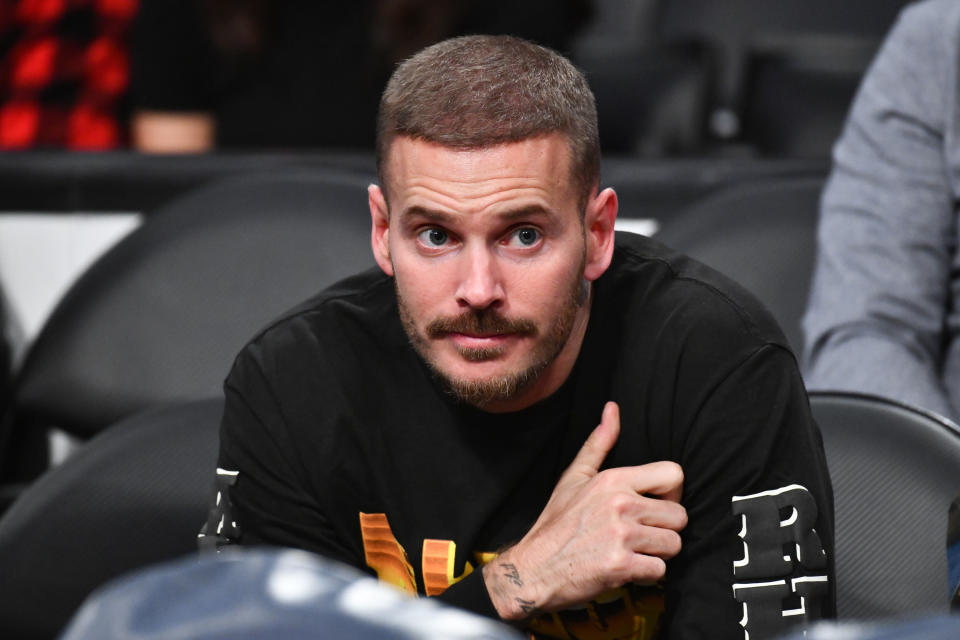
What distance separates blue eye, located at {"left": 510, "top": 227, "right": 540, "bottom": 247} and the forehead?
0.03m

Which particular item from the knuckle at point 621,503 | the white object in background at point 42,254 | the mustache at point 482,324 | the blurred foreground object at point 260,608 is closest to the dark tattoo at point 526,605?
the knuckle at point 621,503

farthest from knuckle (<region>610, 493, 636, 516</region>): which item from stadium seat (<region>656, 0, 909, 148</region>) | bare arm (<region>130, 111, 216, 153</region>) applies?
stadium seat (<region>656, 0, 909, 148</region>)

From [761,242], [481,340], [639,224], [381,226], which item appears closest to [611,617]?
[481,340]

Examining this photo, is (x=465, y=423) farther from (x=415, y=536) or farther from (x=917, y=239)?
(x=917, y=239)

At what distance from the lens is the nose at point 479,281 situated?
92cm

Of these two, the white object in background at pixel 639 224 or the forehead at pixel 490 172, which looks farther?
the white object in background at pixel 639 224

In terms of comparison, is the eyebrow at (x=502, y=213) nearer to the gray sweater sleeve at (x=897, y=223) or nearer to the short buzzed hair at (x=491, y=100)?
the short buzzed hair at (x=491, y=100)

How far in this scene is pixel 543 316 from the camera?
3.17 feet

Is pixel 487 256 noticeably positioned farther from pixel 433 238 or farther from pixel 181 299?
pixel 181 299

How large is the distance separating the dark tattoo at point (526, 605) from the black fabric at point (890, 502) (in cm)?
30

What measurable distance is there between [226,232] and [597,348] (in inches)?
26.9

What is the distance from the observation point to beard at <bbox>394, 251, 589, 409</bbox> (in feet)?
3.11

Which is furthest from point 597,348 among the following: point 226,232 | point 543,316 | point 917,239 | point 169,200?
point 169,200

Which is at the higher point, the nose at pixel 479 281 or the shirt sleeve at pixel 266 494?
the nose at pixel 479 281
